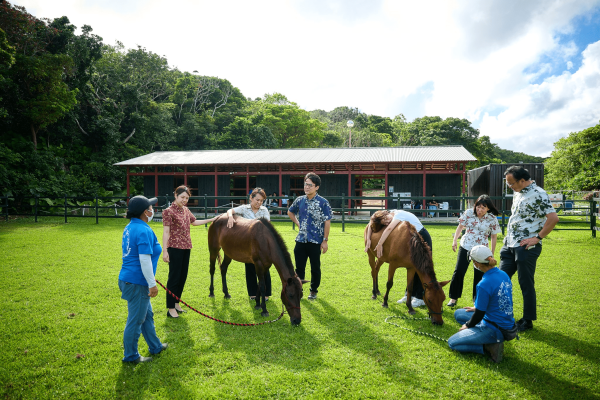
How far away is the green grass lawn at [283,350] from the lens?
2598 millimetres

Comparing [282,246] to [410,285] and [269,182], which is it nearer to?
[410,285]

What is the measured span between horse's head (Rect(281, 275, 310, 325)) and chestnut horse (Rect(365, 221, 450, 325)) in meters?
1.34

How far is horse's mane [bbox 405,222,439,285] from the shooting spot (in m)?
3.73

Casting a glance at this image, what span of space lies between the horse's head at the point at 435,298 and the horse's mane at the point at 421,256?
58 millimetres

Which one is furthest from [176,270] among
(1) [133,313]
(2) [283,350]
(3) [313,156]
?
(3) [313,156]

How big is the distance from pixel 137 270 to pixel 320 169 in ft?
55.7

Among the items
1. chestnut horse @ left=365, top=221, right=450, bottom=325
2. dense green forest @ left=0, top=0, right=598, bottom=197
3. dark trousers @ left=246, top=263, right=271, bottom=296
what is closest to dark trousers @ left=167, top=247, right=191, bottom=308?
dark trousers @ left=246, top=263, right=271, bottom=296

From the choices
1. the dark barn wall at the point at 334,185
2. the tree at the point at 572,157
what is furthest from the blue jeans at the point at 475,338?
the tree at the point at 572,157

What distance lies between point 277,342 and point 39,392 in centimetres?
203

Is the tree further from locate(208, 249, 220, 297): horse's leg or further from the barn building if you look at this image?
locate(208, 249, 220, 297): horse's leg

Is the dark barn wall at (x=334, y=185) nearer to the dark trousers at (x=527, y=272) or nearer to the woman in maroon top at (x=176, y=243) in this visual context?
the woman in maroon top at (x=176, y=243)

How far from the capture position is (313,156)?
765 inches

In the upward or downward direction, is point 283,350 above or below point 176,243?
below

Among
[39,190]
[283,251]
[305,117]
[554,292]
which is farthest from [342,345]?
[305,117]
